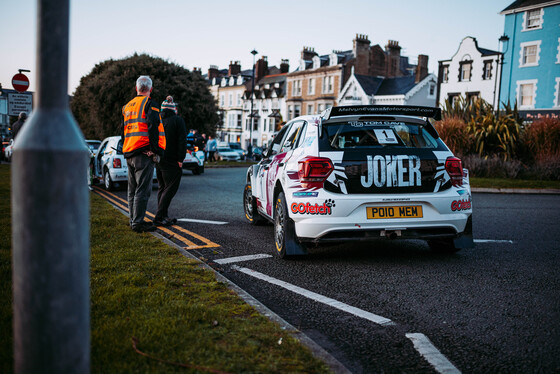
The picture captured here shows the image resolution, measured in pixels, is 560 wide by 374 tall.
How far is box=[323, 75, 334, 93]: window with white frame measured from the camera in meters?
61.7

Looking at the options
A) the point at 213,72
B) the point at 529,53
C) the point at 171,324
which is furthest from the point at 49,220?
the point at 213,72

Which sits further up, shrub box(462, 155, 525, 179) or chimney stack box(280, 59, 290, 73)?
chimney stack box(280, 59, 290, 73)

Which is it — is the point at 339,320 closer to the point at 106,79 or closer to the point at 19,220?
the point at 19,220

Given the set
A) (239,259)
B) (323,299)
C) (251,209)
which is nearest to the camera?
(323,299)

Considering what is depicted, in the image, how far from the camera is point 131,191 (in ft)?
25.1

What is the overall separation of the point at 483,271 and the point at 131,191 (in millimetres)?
5019

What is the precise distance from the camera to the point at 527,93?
39.0m

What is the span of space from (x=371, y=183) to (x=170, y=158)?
4.07 metres

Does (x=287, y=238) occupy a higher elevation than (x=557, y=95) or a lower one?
lower

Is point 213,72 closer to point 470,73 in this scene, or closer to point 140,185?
point 470,73

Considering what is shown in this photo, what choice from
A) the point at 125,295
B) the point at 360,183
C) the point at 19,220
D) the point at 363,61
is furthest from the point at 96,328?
the point at 363,61

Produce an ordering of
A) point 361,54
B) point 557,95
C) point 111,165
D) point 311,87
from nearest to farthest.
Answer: point 111,165 → point 557,95 → point 361,54 → point 311,87

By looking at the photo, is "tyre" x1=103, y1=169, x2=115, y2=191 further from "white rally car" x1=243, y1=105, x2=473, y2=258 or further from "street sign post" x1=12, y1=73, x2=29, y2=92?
"white rally car" x1=243, y1=105, x2=473, y2=258

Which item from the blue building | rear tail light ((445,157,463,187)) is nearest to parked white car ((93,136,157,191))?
rear tail light ((445,157,463,187))
